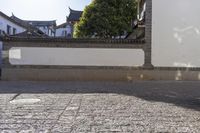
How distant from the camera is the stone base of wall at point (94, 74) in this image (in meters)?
16.0

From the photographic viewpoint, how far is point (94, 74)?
52.8 feet

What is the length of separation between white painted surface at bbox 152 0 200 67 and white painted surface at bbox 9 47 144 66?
1.04 meters

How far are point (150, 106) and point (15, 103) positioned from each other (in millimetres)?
3530

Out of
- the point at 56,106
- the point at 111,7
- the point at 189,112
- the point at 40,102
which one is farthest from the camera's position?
the point at 111,7

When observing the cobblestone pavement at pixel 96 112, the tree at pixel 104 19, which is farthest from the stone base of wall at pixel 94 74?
the tree at pixel 104 19

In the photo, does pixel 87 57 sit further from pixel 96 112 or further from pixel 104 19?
pixel 96 112

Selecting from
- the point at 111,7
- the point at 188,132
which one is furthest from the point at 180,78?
the point at 188,132

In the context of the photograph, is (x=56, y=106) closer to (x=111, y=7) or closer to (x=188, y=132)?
(x=188, y=132)

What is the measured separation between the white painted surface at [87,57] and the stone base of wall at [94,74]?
0.34 meters

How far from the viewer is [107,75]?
1611 centimetres

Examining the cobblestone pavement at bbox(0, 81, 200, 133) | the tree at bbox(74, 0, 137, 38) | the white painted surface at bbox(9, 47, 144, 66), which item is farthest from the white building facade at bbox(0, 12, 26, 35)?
the cobblestone pavement at bbox(0, 81, 200, 133)

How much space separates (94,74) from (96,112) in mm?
8147

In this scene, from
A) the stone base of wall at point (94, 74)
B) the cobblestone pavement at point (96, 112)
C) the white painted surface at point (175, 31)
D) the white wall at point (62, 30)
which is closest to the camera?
the cobblestone pavement at point (96, 112)

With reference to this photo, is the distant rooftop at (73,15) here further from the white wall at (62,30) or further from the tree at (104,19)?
the tree at (104,19)
